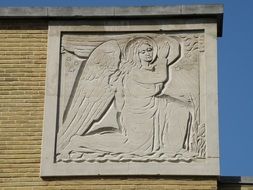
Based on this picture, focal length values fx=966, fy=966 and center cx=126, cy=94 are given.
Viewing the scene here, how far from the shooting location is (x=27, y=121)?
50.4ft

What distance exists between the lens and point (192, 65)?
51.3 ft

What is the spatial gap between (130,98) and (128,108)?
7.2 inches

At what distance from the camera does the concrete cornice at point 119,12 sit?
15805 mm

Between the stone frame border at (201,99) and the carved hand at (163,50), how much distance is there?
250 mm

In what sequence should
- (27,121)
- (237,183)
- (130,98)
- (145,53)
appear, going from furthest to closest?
(145,53), (130,98), (27,121), (237,183)

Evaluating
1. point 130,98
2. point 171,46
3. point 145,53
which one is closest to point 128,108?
point 130,98

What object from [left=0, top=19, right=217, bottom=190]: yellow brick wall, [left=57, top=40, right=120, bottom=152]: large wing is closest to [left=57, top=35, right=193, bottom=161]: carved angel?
[left=57, top=40, right=120, bottom=152]: large wing

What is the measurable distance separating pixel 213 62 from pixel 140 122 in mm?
1547

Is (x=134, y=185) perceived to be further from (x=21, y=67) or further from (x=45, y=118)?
(x=21, y=67)

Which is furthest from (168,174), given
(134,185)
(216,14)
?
(216,14)

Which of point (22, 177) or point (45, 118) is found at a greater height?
point (45, 118)

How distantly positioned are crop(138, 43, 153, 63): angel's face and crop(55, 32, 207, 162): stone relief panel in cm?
2

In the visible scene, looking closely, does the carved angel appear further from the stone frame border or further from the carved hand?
the stone frame border

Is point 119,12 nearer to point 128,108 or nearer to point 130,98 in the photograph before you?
point 130,98
